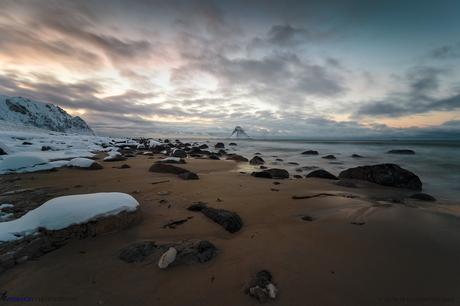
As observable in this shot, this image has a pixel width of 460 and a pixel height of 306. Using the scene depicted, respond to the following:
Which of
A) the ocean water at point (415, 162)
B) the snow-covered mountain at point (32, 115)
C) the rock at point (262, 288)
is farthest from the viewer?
the snow-covered mountain at point (32, 115)

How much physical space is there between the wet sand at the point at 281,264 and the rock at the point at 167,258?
7 centimetres

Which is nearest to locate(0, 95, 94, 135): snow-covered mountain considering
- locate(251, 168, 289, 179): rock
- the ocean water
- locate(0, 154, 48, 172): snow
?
locate(0, 154, 48, 172): snow

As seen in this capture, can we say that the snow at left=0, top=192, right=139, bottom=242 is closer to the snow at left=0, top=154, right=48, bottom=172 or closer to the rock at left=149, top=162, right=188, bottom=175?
the rock at left=149, top=162, right=188, bottom=175

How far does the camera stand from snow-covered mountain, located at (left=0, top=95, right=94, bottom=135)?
7794 cm

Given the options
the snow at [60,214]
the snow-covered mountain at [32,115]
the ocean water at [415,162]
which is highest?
the snow-covered mountain at [32,115]

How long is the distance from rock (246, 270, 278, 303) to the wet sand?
0.06 meters

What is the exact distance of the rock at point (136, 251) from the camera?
2.77 meters

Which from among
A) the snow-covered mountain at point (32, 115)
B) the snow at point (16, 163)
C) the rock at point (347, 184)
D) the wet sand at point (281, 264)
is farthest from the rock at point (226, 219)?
the snow-covered mountain at point (32, 115)

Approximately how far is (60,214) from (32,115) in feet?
373

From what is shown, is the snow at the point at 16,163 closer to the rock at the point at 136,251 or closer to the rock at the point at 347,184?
the rock at the point at 136,251

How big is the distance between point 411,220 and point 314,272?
311 cm

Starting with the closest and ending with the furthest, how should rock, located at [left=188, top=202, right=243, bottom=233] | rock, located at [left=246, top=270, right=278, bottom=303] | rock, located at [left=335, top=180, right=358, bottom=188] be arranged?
rock, located at [left=246, top=270, right=278, bottom=303] < rock, located at [left=188, top=202, right=243, bottom=233] < rock, located at [left=335, top=180, right=358, bottom=188]

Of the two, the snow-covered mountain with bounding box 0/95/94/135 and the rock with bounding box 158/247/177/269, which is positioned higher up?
the snow-covered mountain with bounding box 0/95/94/135

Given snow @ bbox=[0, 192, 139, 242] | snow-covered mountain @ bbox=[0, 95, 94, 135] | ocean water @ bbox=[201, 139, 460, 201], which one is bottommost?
ocean water @ bbox=[201, 139, 460, 201]
